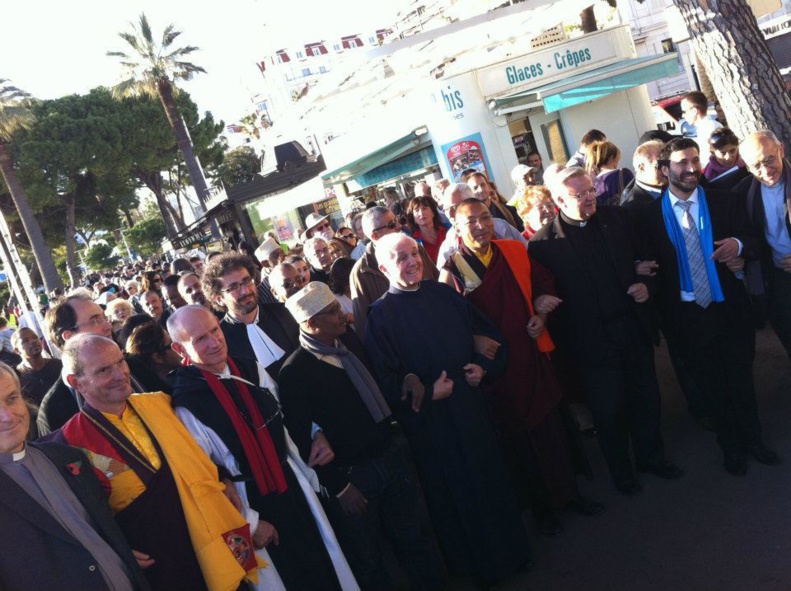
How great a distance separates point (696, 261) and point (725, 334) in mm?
486

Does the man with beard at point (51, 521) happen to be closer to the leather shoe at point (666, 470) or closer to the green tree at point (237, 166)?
the leather shoe at point (666, 470)

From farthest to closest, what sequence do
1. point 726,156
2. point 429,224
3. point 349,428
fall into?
point 429,224 < point 726,156 < point 349,428

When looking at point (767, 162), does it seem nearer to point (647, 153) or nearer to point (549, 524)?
point (647, 153)

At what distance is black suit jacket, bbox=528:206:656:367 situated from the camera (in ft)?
14.0

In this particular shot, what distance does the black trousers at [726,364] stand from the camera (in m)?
4.26

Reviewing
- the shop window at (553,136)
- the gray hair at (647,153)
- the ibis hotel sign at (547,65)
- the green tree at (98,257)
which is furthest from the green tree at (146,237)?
the gray hair at (647,153)

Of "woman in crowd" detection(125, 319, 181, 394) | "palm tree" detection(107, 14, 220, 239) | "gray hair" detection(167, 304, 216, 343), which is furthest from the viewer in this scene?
"palm tree" detection(107, 14, 220, 239)

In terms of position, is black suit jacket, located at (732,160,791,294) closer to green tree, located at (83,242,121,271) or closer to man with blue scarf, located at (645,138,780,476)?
man with blue scarf, located at (645,138,780,476)

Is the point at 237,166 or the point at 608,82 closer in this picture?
the point at 608,82

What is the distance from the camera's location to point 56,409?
12.6ft

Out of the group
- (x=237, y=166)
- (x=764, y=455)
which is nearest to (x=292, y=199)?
(x=764, y=455)

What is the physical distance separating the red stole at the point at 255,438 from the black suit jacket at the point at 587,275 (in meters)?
2.01

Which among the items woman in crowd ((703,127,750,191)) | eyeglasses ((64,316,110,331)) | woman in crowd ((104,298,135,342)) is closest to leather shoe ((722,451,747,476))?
woman in crowd ((703,127,750,191))

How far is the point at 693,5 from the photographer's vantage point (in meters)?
5.73
